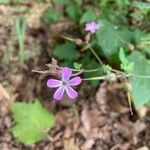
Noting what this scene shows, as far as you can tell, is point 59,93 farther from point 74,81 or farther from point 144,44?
point 144,44

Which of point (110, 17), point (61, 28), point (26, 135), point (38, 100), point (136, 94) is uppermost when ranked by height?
point (61, 28)

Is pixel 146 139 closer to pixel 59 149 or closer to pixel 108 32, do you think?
pixel 59 149

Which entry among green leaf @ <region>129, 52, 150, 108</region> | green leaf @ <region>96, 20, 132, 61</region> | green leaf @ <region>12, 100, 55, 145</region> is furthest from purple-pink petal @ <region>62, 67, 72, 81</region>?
green leaf @ <region>12, 100, 55, 145</region>

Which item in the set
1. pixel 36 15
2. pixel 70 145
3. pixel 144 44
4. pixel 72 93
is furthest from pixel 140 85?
pixel 36 15

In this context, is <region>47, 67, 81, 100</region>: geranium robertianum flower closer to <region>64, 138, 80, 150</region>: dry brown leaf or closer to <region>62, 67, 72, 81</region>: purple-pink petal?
<region>62, 67, 72, 81</region>: purple-pink petal

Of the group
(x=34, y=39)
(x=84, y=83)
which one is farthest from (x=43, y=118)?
(x=34, y=39)

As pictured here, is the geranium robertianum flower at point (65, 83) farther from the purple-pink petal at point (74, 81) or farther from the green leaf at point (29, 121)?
the green leaf at point (29, 121)
